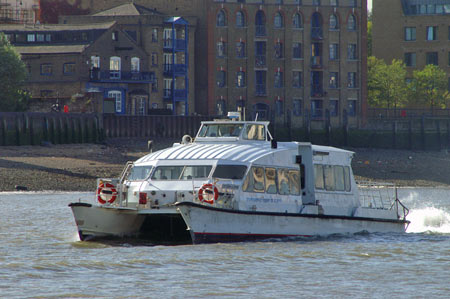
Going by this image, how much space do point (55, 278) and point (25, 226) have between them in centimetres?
1205

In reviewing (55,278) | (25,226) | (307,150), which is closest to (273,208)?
(307,150)

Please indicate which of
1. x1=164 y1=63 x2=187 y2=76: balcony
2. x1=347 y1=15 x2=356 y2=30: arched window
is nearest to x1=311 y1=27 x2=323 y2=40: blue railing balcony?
x1=347 y1=15 x2=356 y2=30: arched window

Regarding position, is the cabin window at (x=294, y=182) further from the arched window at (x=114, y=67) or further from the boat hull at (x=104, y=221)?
the arched window at (x=114, y=67)

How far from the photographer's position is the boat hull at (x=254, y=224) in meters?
24.0

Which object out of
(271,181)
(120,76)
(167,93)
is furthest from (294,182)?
(167,93)

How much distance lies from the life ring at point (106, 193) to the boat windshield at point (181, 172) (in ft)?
3.93

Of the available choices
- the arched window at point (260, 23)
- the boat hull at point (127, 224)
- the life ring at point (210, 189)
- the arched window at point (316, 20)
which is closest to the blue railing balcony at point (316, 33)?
the arched window at point (316, 20)

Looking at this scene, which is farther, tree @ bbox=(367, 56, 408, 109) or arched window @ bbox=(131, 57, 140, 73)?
tree @ bbox=(367, 56, 408, 109)

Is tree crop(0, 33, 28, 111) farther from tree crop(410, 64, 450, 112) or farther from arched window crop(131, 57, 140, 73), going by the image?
tree crop(410, 64, 450, 112)

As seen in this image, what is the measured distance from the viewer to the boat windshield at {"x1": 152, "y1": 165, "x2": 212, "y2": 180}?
83.9ft

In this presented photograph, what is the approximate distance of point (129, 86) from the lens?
3314 inches

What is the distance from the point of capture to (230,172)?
25.4 metres

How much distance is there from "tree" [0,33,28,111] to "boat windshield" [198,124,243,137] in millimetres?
44322

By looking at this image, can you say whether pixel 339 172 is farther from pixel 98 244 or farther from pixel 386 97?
pixel 386 97
